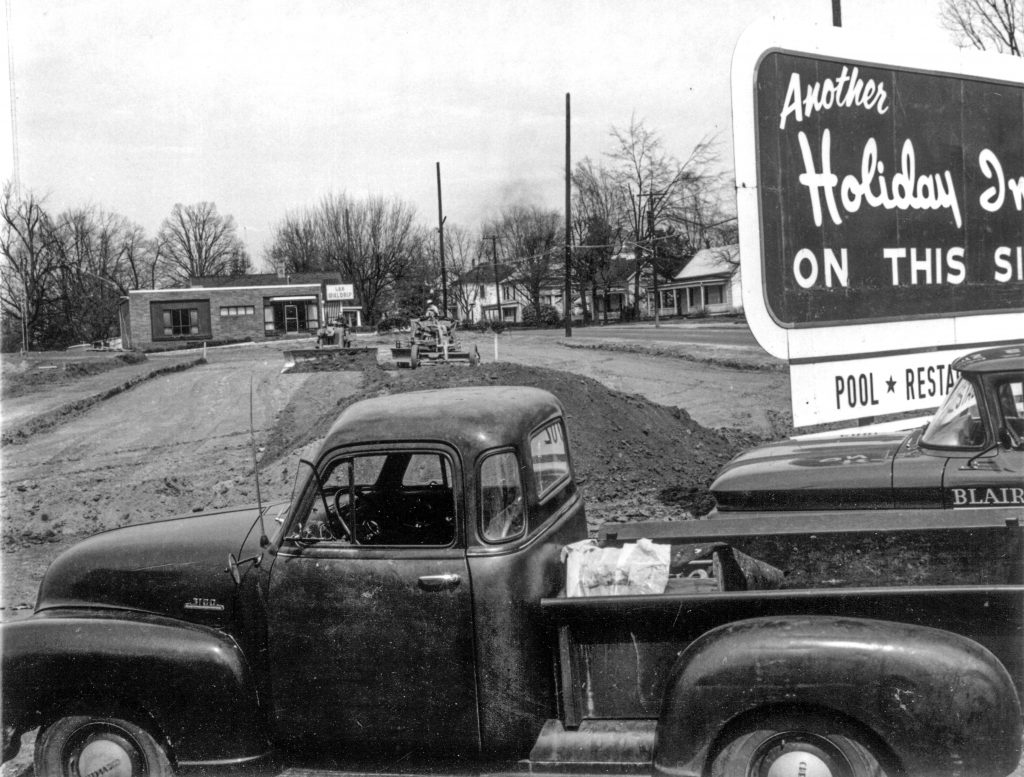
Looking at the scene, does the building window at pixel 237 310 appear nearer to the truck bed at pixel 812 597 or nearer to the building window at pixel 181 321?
the building window at pixel 181 321

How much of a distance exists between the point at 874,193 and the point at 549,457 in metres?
3.73

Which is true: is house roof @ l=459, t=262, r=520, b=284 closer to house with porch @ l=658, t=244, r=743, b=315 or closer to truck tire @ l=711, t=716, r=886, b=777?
house with porch @ l=658, t=244, r=743, b=315

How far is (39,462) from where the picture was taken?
13.3 m

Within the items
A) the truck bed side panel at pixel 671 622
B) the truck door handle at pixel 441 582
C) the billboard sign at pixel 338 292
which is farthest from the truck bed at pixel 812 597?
the billboard sign at pixel 338 292

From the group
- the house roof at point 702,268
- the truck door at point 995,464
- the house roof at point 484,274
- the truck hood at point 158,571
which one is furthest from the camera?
the house roof at point 484,274

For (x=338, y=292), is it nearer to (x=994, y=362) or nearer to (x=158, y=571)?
(x=994, y=362)

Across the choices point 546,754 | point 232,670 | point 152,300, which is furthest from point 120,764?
point 152,300

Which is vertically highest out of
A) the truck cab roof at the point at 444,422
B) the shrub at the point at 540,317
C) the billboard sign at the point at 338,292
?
the billboard sign at the point at 338,292

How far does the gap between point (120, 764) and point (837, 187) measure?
212 inches

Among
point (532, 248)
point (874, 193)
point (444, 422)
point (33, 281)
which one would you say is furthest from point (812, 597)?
point (532, 248)

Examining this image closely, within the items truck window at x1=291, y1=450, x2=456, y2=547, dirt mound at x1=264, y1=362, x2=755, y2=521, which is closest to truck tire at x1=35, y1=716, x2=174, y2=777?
truck window at x1=291, y1=450, x2=456, y2=547

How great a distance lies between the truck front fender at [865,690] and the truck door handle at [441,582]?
0.84 metres

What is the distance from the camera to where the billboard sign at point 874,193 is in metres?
5.96

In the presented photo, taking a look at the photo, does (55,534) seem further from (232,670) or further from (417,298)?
(417,298)
